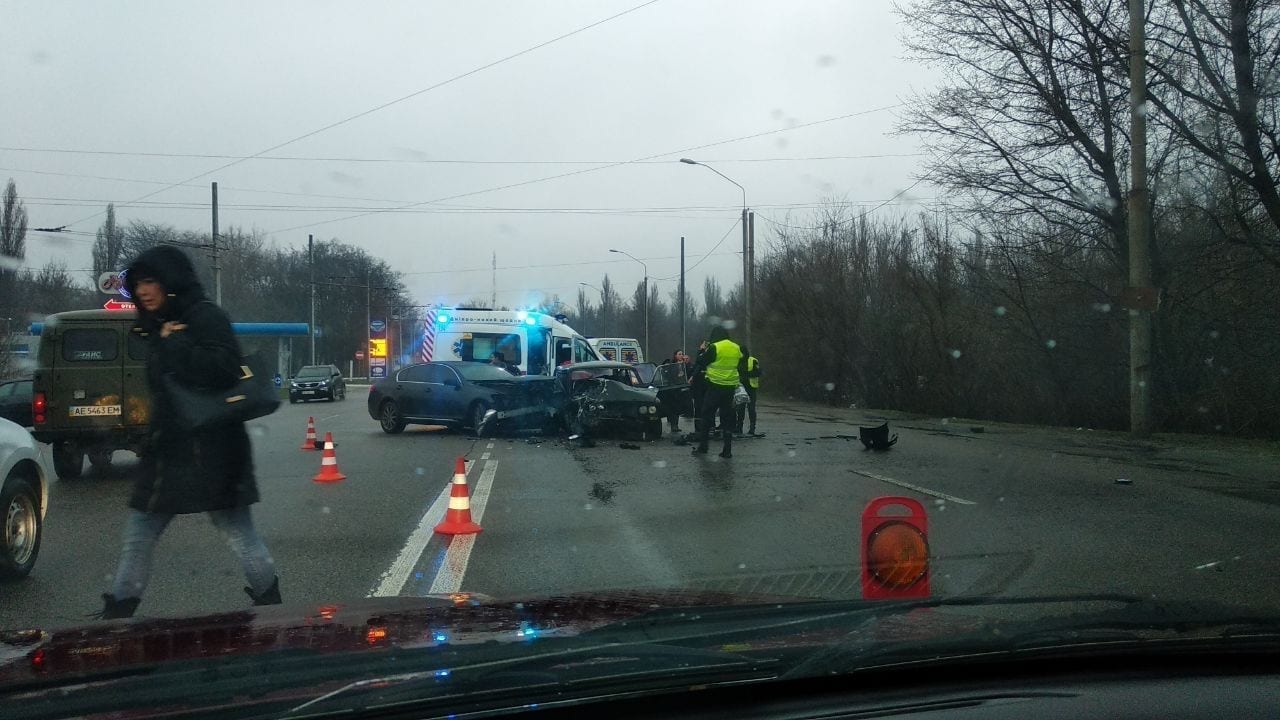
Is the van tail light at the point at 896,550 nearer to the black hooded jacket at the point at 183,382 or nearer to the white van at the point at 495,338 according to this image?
the black hooded jacket at the point at 183,382

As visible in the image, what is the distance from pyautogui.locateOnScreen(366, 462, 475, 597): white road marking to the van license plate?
5.27 m

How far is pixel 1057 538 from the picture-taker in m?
7.92

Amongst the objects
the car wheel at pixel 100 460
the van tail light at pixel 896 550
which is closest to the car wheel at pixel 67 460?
the car wheel at pixel 100 460

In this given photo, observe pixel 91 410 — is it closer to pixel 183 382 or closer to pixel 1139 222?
pixel 183 382

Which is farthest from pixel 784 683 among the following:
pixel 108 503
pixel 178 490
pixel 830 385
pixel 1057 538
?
pixel 830 385

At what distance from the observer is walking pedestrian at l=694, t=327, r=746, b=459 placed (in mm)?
13992

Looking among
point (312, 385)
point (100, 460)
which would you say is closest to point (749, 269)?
point (312, 385)

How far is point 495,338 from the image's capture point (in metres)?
23.4

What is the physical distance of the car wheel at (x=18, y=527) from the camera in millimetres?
6543

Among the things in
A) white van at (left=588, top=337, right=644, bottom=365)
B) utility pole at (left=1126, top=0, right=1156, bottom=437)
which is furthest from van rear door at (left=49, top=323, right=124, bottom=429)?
white van at (left=588, top=337, right=644, bottom=365)

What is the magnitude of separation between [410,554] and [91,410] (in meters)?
7.48

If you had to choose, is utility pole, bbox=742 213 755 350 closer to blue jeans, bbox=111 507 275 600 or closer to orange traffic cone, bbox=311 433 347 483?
orange traffic cone, bbox=311 433 347 483

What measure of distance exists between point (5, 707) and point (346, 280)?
5772 cm

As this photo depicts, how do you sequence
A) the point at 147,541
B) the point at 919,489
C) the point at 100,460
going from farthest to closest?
the point at 100,460 < the point at 919,489 < the point at 147,541
